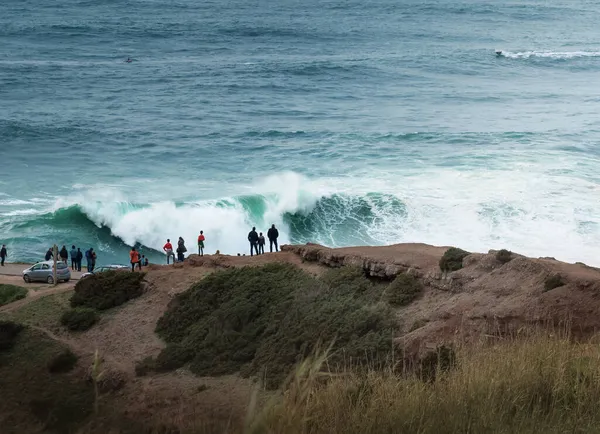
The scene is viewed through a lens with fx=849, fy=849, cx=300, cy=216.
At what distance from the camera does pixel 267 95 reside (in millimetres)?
69188

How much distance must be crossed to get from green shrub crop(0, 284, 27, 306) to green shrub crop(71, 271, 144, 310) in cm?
433

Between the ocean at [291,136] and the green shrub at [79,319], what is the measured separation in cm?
1815

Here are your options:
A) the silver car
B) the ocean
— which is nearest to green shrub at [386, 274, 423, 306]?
the silver car

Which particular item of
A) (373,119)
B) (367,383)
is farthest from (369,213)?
(367,383)

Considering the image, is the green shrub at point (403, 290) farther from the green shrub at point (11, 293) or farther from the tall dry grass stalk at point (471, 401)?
the green shrub at point (11, 293)

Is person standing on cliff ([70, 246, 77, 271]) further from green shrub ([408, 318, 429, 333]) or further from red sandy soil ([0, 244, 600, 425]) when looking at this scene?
green shrub ([408, 318, 429, 333])

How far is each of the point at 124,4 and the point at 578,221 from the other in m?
92.3

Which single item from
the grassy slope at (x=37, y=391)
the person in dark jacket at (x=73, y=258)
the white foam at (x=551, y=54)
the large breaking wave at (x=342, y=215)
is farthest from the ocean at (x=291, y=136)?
the grassy slope at (x=37, y=391)

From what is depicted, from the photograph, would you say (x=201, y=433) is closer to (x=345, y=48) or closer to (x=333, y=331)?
(x=333, y=331)

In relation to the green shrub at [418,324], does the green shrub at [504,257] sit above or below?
above

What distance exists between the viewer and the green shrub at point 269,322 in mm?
15211

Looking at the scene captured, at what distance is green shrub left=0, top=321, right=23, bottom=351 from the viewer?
18547 millimetres

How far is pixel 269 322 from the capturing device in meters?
17.6

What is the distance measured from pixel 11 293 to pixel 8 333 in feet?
28.1
